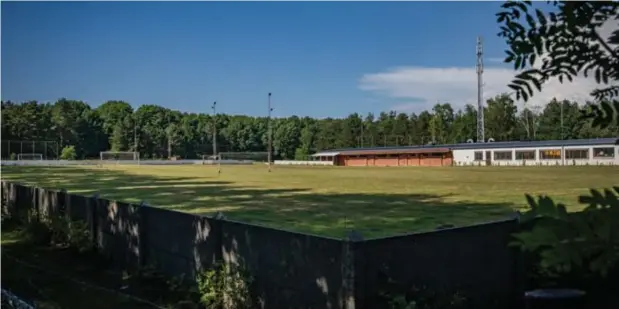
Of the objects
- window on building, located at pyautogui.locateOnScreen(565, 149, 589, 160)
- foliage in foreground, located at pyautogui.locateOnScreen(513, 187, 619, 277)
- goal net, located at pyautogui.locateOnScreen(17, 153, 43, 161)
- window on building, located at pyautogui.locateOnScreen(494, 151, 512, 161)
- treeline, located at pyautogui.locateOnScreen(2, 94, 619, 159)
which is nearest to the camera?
foliage in foreground, located at pyautogui.locateOnScreen(513, 187, 619, 277)

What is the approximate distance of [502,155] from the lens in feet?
225

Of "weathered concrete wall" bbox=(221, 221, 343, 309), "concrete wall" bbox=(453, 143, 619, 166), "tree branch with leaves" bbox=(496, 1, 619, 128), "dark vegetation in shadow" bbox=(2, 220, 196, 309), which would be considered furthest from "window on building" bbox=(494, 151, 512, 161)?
"tree branch with leaves" bbox=(496, 1, 619, 128)

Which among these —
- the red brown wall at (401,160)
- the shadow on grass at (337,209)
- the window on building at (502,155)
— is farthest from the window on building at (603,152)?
the shadow on grass at (337,209)

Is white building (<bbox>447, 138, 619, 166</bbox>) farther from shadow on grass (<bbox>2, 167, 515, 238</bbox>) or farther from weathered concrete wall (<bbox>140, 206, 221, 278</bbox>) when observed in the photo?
weathered concrete wall (<bbox>140, 206, 221, 278</bbox>)

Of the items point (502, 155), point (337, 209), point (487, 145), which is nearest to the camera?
point (337, 209)

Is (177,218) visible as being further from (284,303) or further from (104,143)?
(104,143)

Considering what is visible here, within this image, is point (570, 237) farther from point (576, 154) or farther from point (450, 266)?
point (576, 154)

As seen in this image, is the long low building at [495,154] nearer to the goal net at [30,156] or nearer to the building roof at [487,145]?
the building roof at [487,145]

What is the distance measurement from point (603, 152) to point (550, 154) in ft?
19.2

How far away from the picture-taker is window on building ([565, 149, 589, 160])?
6025cm

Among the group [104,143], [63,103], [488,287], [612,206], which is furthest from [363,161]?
[612,206]

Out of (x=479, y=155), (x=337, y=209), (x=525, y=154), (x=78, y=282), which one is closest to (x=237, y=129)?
(x=479, y=155)

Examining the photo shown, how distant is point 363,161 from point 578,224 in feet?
285

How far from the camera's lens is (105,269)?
399 inches
